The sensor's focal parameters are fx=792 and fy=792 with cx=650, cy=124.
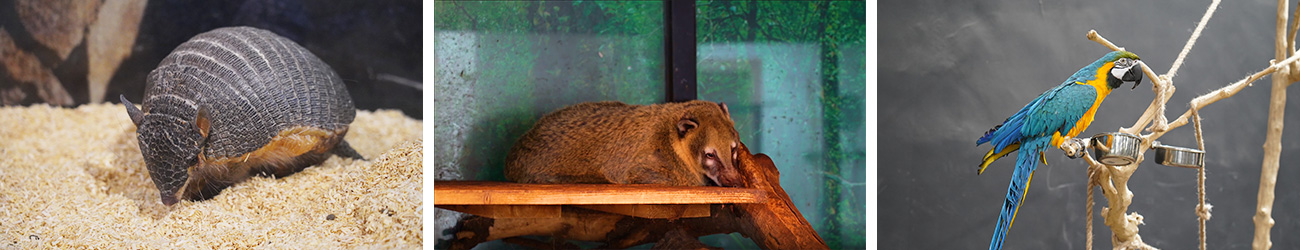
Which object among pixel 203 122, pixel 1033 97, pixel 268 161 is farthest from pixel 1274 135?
pixel 203 122

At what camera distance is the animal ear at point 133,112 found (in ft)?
5.19

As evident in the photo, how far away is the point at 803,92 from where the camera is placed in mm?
2461

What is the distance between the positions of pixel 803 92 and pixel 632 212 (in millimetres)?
822

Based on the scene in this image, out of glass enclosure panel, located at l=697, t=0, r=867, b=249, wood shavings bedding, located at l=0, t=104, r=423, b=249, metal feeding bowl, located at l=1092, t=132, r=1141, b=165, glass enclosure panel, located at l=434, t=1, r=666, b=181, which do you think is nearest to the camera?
metal feeding bowl, located at l=1092, t=132, r=1141, b=165

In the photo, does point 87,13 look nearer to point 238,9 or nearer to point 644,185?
point 238,9

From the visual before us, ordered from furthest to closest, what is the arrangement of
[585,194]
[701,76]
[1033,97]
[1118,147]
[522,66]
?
[701,76] < [522,66] < [1033,97] < [585,194] < [1118,147]

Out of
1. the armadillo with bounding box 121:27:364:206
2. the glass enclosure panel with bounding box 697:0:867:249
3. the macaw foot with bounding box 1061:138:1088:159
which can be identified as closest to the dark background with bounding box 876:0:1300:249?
the glass enclosure panel with bounding box 697:0:867:249

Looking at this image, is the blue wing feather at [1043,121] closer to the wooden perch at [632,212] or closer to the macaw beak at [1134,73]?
the macaw beak at [1134,73]

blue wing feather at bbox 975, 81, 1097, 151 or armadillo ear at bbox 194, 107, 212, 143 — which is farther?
armadillo ear at bbox 194, 107, 212, 143

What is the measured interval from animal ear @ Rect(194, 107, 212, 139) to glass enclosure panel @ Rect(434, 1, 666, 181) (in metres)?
0.69

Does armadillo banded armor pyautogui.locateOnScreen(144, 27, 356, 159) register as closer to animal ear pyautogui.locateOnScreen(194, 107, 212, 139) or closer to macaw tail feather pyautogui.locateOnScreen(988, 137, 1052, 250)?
animal ear pyautogui.locateOnScreen(194, 107, 212, 139)

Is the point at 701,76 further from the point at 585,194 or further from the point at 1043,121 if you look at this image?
the point at 1043,121

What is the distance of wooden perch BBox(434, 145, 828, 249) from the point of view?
5.90ft

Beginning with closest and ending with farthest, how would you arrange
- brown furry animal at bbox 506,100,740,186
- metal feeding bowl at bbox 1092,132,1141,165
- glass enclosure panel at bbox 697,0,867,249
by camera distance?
metal feeding bowl at bbox 1092,132,1141,165
brown furry animal at bbox 506,100,740,186
glass enclosure panel at bbox 697,0,867,249
